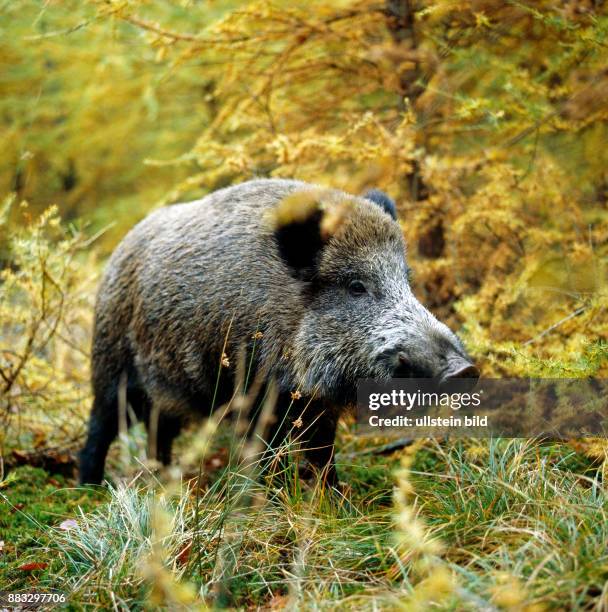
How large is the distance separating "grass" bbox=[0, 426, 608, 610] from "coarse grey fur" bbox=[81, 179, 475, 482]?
0.57 meters

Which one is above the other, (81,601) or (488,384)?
(81,601)

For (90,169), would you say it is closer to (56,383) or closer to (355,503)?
(56,383)

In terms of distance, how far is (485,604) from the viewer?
79.4 inches

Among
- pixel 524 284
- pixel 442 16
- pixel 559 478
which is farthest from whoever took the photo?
pixel 442 16

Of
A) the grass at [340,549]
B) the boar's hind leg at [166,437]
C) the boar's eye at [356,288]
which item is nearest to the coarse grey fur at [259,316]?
the boar's eye at [356,288]

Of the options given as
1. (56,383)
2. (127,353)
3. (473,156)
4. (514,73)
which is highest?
(514,73)

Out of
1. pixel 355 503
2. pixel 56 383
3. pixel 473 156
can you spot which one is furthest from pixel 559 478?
pixel 56 383

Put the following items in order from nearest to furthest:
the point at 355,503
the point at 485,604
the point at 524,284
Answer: the point at 485,604
the point at 355,503
the point at 524,284

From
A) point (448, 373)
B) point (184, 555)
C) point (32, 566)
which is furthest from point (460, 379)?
point (32, 566)

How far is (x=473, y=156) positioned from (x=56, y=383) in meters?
3.98

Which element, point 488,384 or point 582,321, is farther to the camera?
point 488,384

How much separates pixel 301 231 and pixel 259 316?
1.69 feet

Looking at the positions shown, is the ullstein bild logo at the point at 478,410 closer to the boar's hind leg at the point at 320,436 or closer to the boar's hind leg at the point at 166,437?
the boar's hind leg at the point at 320,436

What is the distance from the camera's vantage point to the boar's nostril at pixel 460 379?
2906 mm
